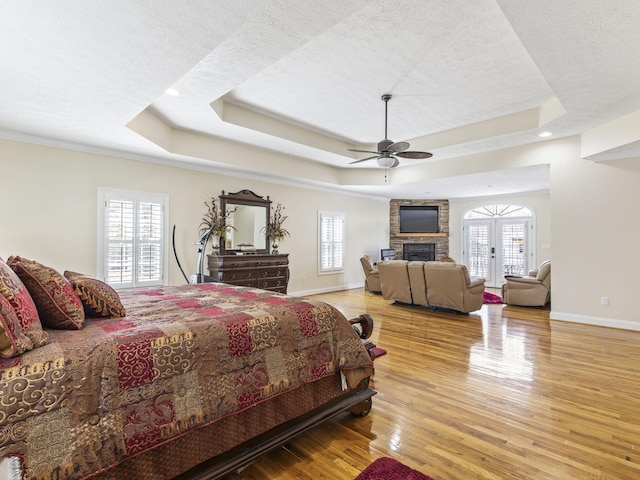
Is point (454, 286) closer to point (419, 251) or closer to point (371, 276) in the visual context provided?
point (371, 276)

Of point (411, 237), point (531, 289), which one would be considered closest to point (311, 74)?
point (531, 289)

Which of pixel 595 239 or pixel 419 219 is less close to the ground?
pixel 419 219

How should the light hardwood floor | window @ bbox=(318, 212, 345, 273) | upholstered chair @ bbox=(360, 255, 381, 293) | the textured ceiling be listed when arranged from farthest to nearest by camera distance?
window @ bbox=(318, 212, 345, 273), upholstered chair @ bbox=(360, 255, 381, 293), the textured ceiling, the light hardwood floor

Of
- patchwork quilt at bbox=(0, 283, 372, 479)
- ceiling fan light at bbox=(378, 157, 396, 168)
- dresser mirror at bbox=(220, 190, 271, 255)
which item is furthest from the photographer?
dresser mirror at bbox=(220, 190, 271, 255)

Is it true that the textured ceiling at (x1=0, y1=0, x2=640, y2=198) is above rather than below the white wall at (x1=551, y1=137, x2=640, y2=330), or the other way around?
above

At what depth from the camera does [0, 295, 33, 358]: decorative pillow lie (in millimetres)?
1253

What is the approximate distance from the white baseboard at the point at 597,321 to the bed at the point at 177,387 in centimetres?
461

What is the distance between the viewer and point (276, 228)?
23.3ft

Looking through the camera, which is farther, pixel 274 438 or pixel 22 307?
pixel 274 438

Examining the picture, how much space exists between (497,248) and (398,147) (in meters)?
6.77

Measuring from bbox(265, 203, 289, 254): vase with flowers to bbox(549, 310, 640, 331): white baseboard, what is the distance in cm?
515

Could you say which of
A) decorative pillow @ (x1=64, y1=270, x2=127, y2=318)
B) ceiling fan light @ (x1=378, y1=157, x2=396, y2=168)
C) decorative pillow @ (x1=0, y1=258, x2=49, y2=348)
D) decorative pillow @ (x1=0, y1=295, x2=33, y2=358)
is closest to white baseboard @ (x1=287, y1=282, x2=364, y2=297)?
ceiling fan light @ (x1=378, y1=157, x2=396, y2=168)

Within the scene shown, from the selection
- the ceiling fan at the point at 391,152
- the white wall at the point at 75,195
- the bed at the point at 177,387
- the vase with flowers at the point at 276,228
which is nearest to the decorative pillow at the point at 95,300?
the bed at the point at 177,387

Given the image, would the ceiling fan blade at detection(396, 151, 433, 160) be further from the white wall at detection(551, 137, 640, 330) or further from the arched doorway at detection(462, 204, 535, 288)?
the arched doorway at detection(462, 204, 535, 288)
